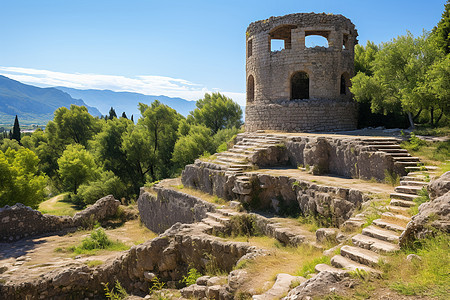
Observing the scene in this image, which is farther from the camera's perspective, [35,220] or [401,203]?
[35,220]

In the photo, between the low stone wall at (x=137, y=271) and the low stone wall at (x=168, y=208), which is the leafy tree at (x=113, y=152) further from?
the low stone wall at (x=137, y=271)

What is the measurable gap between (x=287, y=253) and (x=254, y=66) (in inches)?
513

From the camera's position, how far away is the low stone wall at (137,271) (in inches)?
381

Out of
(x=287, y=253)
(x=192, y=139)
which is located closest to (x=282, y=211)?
(x=287, y=253)

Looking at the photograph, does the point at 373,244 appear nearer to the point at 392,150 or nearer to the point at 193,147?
the point at 392,150

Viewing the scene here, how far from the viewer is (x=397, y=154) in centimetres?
1040

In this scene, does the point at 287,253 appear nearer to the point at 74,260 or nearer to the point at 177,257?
the point at 177,257

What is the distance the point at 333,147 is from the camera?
1212 centimetres

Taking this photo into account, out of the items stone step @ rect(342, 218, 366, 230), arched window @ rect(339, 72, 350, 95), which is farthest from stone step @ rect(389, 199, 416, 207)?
arched window @ rect(339, 72, 350, 95)

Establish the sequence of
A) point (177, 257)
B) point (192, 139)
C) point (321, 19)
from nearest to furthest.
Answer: point (177, 257)
point (321, 19)
point (192, 139)

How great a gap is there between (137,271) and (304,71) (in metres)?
12.3

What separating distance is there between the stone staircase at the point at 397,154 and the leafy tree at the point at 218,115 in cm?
2201

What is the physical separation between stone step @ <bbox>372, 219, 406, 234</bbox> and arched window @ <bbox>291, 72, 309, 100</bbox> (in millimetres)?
15434

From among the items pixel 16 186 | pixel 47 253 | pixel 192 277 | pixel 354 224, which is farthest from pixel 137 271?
pixel 16 186
